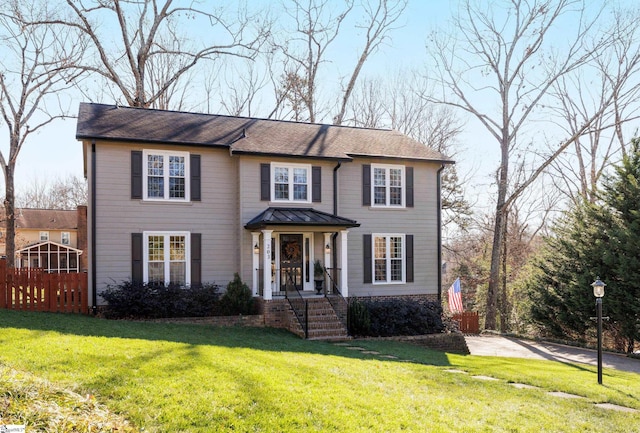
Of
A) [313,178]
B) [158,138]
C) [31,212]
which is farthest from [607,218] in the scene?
[31,212]

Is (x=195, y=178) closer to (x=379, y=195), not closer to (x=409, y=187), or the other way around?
(x=379, y=195)

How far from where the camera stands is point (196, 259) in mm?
15164

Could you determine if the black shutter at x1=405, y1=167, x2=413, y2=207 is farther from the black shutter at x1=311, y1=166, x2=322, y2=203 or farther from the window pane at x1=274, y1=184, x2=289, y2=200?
the window pane at x1=274, y1=184, x2=289, y2=200

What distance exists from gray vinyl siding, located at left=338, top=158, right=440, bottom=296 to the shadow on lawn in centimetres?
440

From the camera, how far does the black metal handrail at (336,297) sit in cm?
1447

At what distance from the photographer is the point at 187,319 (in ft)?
45.0

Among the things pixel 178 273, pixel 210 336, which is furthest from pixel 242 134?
pixel 210 336

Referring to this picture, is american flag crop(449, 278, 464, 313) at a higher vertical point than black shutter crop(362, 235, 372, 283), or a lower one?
lower

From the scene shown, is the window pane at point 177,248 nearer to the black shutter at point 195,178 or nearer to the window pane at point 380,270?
the black shutter at point 195,178

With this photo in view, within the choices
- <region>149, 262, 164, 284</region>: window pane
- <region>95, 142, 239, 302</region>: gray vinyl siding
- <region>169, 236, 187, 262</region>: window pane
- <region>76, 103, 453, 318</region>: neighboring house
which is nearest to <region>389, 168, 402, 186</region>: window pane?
<region>76, 103, 453, 318</region>: neighboring house

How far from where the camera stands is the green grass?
5305mm

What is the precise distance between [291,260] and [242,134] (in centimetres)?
449

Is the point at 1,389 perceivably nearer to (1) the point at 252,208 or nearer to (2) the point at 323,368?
(2) the point at 323,368

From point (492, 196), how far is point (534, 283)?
1097cm
